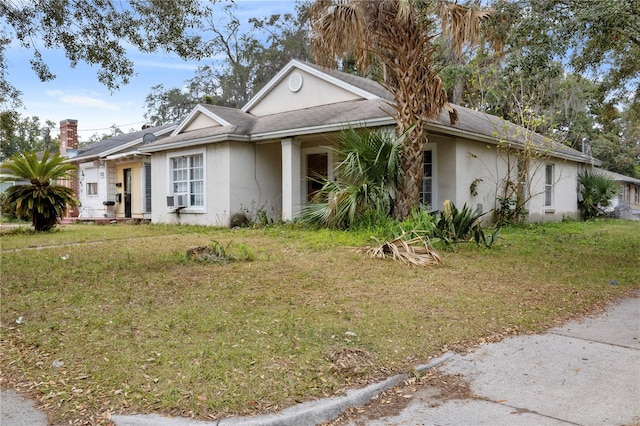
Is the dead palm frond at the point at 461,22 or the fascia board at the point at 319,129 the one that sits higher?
the dead palm frond at the point at 461,22

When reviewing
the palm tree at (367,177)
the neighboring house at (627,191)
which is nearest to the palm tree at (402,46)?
the palm tree at (367,177)

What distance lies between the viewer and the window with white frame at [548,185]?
1817 centimetres

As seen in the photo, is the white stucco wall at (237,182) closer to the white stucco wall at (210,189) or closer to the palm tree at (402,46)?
the white stucco wall at (210,189)

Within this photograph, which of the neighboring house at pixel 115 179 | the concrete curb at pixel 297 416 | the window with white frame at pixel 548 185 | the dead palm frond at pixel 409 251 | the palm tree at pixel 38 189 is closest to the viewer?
the concrete curb at pixel 297 416

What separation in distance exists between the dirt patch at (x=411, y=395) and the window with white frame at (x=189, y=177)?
13.0 meters

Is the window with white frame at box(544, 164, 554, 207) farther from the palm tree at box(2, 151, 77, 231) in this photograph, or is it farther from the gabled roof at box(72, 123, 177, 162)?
the palm tree at box(2, 151, 77, 231)

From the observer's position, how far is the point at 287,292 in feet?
19.1

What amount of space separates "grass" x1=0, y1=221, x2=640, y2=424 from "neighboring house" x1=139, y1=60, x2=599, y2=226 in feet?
15.0

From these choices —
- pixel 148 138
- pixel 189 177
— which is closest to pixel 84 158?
pixel 148 138

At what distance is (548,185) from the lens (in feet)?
60.4

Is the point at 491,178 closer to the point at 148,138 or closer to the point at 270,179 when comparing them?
the point at 270,179

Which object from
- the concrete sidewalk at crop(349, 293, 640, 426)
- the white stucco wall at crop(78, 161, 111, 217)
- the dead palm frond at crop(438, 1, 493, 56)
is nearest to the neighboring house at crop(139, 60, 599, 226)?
the dead palm frond at crop(438, 1, 493, 56)

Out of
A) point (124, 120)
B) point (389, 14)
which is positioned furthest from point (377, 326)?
point (124, 120)

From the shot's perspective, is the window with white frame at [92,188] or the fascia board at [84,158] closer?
the fascia board at [84,158]
